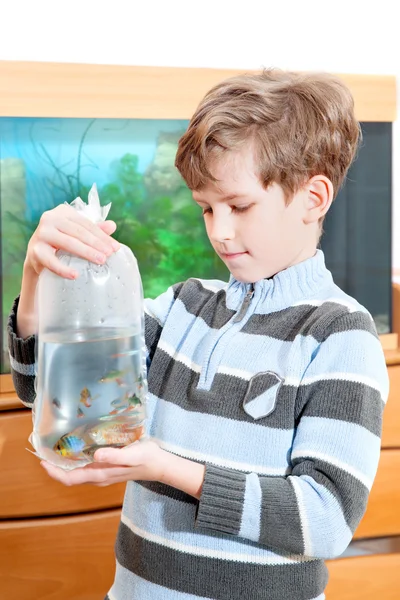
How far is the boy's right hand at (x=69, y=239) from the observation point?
0.95 meters

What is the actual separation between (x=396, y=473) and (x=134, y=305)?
1262mm

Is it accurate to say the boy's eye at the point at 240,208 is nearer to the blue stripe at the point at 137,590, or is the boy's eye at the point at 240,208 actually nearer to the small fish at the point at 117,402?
the small fish at the point at 117,402

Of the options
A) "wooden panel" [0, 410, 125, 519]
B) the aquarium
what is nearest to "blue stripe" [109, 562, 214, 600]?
"wooden panel" [0, 410, 125, 519]

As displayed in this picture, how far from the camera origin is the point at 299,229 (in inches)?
43.2

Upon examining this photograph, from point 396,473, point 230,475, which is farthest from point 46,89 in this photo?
point 396,473

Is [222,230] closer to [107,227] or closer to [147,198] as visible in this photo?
[107,227]

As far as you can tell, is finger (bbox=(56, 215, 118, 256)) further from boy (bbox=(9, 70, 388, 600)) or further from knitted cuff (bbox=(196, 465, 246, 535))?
knitted cuff (bbox=(196, 465, 246, 535))

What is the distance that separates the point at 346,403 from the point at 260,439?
121 millimetres

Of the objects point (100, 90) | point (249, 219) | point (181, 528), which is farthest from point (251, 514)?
point (100, 90)

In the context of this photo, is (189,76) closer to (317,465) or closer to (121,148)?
(121,148)

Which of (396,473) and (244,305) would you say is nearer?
(244,305)

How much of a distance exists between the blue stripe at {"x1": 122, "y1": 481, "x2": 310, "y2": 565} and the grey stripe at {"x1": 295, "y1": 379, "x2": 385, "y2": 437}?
0.60 ft

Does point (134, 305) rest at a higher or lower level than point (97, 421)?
higher

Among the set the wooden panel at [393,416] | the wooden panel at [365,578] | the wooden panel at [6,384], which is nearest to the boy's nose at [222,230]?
the wooden panel at [6,384]
